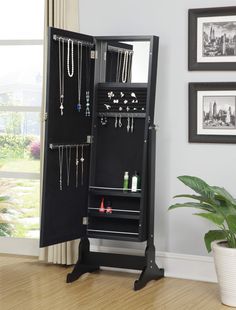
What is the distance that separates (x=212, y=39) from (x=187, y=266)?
1.62 m

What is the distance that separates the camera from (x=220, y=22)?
15.0ft

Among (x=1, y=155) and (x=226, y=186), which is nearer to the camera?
(x=226, y=186)

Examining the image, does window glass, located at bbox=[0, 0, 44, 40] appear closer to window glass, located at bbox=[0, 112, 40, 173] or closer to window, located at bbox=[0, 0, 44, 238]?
window, located at bbox=[0, 0, 44, 238]

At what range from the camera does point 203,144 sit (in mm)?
4684

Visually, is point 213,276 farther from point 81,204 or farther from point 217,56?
point 217,56

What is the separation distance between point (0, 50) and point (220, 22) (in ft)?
6.01

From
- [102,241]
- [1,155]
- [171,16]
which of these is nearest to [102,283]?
[102,241]

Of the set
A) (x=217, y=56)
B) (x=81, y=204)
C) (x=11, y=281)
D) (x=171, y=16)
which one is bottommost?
(x=11, y=281)

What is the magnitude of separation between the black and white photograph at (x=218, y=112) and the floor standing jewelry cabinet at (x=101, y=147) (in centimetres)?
39

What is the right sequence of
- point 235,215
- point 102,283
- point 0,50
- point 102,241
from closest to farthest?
point 235,215 < point 102,283 < point 102,241 < point 0,50

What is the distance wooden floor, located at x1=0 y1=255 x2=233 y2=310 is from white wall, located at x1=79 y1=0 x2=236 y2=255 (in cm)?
37

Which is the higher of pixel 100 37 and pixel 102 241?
pixel 100 37

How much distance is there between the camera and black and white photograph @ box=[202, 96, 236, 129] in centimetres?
459

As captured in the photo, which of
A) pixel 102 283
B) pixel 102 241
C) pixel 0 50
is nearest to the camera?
pixel 102 283
